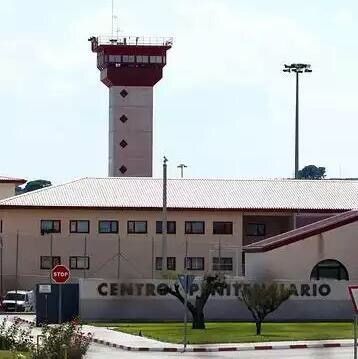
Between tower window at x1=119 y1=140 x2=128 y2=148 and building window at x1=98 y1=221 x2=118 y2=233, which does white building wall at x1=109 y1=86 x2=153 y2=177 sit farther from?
building window at x1=98 y1=221 x2=118 y2=233

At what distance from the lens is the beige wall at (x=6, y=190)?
9674 cm

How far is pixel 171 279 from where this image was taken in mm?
63125

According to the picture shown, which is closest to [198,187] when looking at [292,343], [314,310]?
[314,310]

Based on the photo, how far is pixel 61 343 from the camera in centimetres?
3131

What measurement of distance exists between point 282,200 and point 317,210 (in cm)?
253

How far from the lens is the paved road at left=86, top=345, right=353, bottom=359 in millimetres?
37719

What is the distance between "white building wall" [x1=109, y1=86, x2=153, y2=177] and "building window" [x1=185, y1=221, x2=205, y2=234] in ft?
82.4

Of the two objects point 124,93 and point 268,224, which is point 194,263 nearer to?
point 268,224

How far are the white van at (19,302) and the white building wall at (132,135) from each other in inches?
1399

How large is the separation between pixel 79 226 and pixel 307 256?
18.9 meters

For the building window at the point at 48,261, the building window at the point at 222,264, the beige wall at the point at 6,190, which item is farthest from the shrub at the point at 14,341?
the beige wall at the point at 6,190

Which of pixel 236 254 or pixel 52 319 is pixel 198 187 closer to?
pixel 236 254

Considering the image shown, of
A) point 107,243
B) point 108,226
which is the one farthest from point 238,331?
point 108,226

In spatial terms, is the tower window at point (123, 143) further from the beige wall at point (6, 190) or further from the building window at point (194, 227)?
the building window at point (194, 227)
